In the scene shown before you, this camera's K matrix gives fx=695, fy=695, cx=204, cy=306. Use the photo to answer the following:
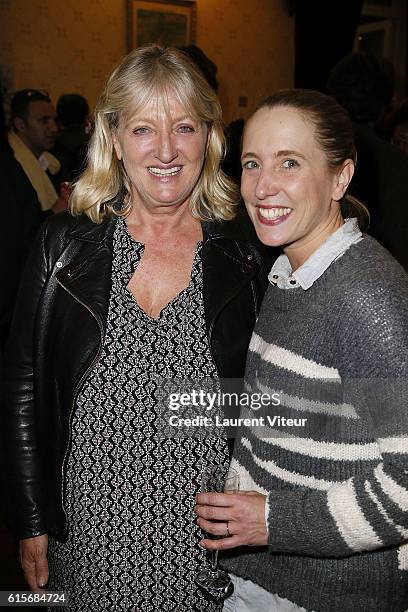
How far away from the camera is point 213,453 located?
165cm

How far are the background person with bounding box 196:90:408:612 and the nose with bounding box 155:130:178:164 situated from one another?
32 centimetres

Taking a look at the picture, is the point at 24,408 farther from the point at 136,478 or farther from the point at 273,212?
the point at 273,212

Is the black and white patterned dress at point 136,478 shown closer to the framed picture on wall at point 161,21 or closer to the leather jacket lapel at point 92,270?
the leather jacket lapel at point 92,270

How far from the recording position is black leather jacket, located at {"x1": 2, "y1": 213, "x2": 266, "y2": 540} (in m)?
1.68

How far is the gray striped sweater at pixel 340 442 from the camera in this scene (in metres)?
1.14

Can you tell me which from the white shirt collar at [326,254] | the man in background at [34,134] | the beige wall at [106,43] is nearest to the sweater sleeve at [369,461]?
the white shirt collar at [326,254]

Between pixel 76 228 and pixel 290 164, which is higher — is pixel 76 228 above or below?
below

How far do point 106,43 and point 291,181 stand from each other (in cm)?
580

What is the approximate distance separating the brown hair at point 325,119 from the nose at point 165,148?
354mm

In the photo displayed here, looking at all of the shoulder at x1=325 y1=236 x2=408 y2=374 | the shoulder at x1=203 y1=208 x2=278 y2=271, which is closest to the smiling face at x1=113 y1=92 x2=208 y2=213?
the shoulder at x1=203 y1=208 x2=278 y2=271

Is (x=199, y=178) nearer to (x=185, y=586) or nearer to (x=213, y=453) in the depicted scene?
(x=213, y=453)

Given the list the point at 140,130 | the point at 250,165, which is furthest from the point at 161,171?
the point at 250,165

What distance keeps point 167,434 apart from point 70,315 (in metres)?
0.38

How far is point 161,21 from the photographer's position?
667cm
